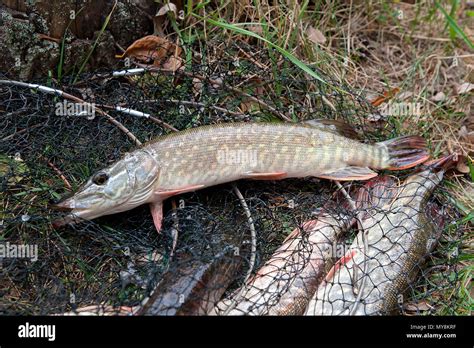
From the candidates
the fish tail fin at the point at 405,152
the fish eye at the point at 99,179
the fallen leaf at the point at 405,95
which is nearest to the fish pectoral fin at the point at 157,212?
the fish eye at the point at 99,179

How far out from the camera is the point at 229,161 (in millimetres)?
4469

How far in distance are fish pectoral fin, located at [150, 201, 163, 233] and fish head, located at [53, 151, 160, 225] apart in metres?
0.07

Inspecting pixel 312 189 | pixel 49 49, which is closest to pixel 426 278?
pixel 312 189

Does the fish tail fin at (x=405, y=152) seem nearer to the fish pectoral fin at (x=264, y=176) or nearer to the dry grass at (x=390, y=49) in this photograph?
the dry grass at (x=390, y=49)

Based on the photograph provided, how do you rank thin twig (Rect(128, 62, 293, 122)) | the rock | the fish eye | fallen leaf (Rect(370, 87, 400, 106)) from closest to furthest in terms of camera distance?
the fish eye, the rock, thin twig (Rect(128, 62, 293, 122)), fallen leaf (Rect(370, 87, 400, 106))

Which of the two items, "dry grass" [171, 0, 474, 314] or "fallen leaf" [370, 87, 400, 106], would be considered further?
"fallen leaf" [370, 87, 400, 106]

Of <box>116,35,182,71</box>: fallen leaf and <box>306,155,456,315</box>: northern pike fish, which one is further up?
<box>116,35,182,71</box>: fallen leaf

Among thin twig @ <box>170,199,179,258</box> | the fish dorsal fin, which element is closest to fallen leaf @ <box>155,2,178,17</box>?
the fish dorsal fin

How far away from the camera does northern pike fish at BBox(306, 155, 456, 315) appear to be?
3922mm

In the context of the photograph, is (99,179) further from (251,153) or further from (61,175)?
(251,153)

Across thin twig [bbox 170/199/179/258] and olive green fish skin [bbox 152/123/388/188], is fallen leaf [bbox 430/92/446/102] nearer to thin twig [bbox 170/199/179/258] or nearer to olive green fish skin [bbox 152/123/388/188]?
olive green fish skin [bbox 152/123/388/188]

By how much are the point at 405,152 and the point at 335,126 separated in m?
0.60

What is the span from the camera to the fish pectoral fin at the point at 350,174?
4637 mm
